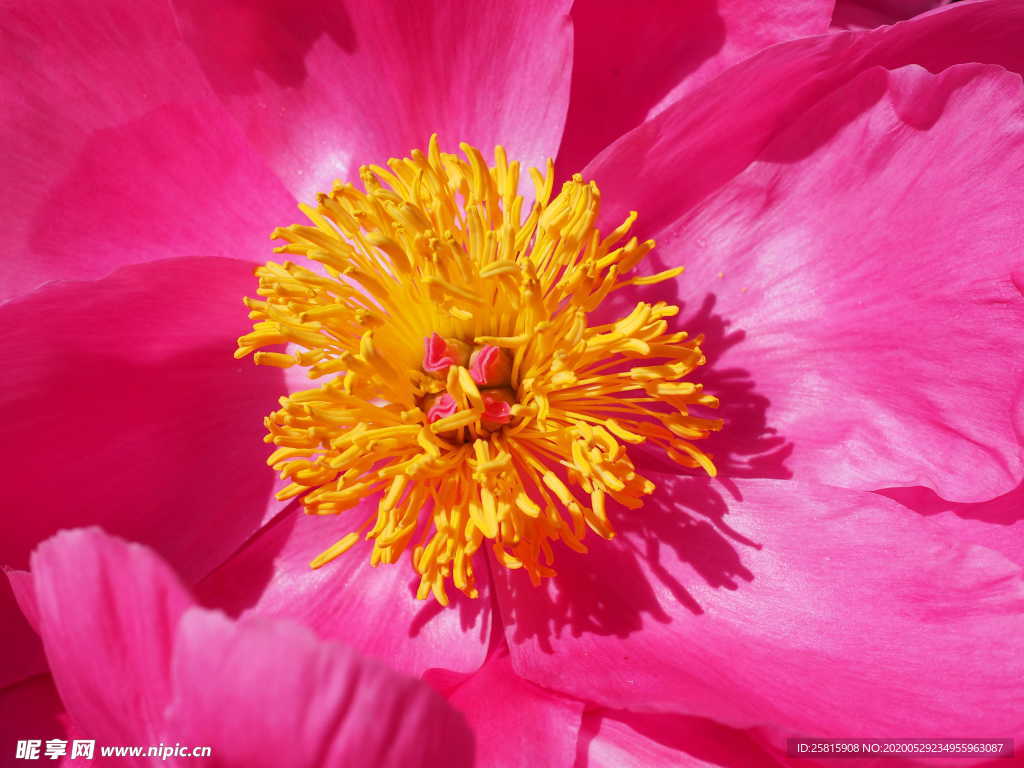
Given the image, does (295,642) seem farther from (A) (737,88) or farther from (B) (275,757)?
(A) (737,88)

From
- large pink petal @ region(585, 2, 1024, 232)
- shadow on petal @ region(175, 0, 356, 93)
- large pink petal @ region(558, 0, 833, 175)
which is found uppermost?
shadow on petal @ region(175, 0, 356, 93)

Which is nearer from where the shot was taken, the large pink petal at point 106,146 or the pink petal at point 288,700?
the pink petal at point 288,700

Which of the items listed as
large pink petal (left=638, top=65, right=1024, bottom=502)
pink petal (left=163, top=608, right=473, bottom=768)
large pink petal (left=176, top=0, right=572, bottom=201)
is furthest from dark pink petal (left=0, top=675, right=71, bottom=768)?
large pink petal (left=638, top=65, right=1024, bottom=502)

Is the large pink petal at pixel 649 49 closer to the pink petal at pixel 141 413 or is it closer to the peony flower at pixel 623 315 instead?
the peony flower at pixel 623 315

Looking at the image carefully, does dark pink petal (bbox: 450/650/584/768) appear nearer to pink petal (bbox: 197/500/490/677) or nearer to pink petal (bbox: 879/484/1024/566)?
pink petal (bbox: 197/500/490/677)

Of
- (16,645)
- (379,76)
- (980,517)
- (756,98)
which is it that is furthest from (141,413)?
(980,517)

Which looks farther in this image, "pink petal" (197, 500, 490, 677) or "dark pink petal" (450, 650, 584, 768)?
"pink petal" (197, 500, 490, 677)

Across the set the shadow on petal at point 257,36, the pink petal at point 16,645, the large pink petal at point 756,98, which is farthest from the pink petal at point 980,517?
the pink petal at point 16,645
